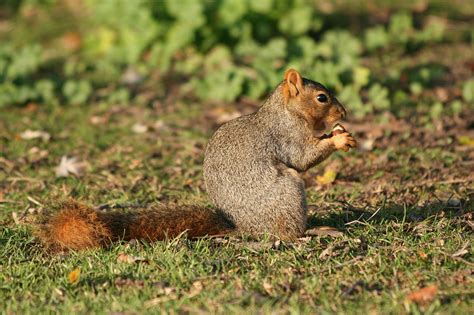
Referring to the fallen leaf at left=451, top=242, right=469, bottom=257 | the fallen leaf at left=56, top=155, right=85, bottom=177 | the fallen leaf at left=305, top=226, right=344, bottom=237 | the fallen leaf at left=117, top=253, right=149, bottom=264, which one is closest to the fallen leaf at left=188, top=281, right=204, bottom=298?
the fallen leaf at left=117, top=253, right=149, bottom=264

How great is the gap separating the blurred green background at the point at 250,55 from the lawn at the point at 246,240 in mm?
47

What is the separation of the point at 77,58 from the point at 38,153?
2716 millimetres

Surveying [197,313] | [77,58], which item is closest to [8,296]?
[197,313]

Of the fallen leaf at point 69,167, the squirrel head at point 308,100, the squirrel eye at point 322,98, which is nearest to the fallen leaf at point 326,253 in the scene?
the squirrel head at point 308,100

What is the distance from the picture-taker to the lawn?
351 centimetres

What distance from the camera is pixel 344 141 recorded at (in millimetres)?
4293

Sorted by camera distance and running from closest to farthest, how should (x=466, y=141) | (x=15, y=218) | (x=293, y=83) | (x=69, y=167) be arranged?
(x=293, y=83) < (x=15, y=218) < (x=69, y=167) < (x=466, y=141)

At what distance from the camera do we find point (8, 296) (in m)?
3.66

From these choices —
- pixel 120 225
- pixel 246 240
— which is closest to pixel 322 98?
pixel 246 240

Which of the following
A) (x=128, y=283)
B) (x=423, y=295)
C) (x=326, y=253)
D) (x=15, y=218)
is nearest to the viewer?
(x=423, y=295)

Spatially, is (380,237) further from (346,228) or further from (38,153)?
(38,153)

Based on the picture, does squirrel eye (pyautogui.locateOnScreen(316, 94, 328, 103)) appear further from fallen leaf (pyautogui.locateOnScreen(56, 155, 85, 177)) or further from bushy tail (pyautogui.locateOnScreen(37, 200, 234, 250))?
fallen leaf (pyautogui.locateOnScreen(56, 155, 85, 177))

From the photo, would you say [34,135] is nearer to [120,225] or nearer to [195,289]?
[120,225]

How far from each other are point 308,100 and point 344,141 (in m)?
0.36
